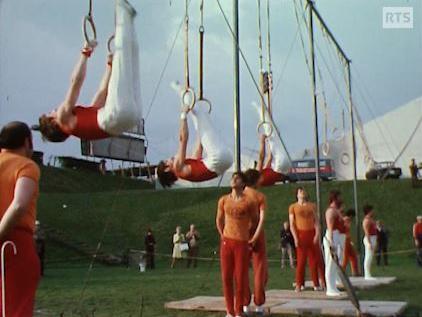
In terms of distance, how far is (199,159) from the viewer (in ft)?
28.3

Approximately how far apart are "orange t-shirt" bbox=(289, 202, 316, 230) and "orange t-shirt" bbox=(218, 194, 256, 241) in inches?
119

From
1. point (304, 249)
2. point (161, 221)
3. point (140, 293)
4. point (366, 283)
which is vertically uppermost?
point (161, 221)

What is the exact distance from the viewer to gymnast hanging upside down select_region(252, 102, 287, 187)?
1130 centimetres

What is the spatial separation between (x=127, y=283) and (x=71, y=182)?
31010 mm

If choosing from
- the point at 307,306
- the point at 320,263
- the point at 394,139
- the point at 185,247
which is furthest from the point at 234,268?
the point at 394,139

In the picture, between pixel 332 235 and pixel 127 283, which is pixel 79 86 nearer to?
pixel 332 235

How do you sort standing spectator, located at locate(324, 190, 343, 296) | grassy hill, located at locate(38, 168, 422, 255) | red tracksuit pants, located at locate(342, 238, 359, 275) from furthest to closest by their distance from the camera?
1. grassy hill, located at locate(38, 168, 422, 255)
2. red tracksuit pants, located at locate(342, 238, 359, 275)
3. standing spectator, located at locate(324, 190, 343, 296)

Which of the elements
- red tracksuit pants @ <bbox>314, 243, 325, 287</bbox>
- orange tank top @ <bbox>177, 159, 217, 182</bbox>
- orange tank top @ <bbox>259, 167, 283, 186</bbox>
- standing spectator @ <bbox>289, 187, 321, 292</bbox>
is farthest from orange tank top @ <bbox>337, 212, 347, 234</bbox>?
orange tank top @ <bbox>177, 159, 217, 182</bbox>

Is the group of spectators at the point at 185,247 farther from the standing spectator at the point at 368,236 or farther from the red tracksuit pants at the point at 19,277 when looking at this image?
the red tracksuit pants at the point at 19,277

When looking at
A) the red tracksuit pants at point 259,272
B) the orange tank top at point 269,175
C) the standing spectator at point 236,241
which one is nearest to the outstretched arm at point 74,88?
the standing spectator at point 236,241

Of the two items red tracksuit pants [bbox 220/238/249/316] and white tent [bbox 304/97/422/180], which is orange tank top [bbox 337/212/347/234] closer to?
red tracksuit pants [bbox 220/238/249/316]

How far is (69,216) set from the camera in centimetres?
3306

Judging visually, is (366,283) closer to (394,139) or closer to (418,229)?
(418,229)

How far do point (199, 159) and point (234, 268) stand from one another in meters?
1.33
